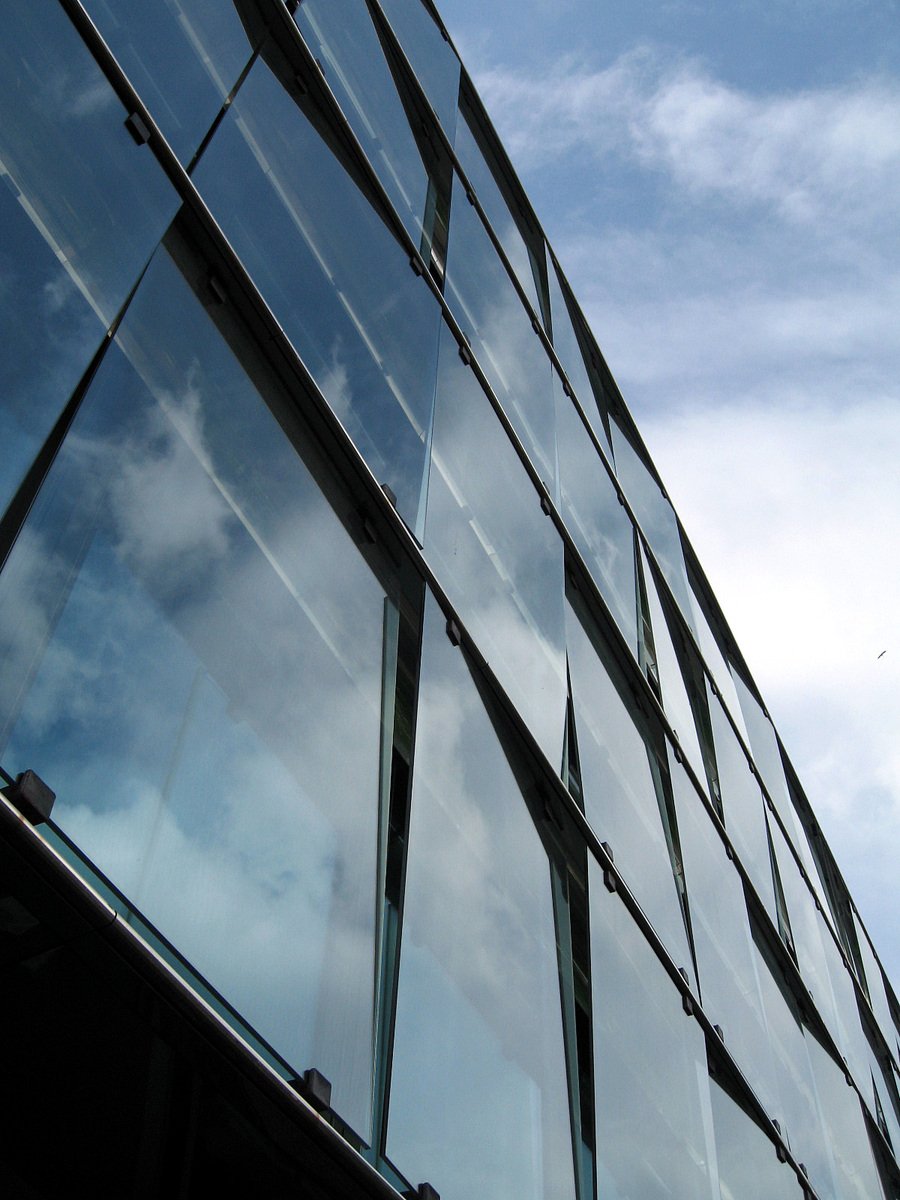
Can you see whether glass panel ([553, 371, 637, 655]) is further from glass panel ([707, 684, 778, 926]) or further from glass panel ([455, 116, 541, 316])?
glass panel ([707, 684, 778, 926])

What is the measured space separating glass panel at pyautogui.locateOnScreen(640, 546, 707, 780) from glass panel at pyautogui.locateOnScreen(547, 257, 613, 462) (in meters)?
1.48

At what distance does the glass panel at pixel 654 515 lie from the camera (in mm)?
13633

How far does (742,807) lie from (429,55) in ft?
27.4

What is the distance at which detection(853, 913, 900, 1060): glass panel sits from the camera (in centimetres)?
1856

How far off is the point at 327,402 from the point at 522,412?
168 inches

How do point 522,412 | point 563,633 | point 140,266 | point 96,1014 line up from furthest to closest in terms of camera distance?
1. point 522,412
2. point 563,633
3. point 140,266
4. point 96,1014

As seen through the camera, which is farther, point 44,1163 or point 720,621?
point 720,621

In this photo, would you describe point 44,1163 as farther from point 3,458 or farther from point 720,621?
point 720,621

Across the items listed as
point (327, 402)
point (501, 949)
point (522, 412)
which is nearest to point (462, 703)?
point (501, 949)

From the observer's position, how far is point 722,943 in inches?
372

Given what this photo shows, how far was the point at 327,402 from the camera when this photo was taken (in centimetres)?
532

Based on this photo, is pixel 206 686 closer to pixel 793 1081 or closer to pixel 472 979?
pixel 472 979

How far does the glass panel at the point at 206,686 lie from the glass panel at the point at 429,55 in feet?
21.0

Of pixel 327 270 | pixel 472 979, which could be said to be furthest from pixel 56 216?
pixel 472 979
